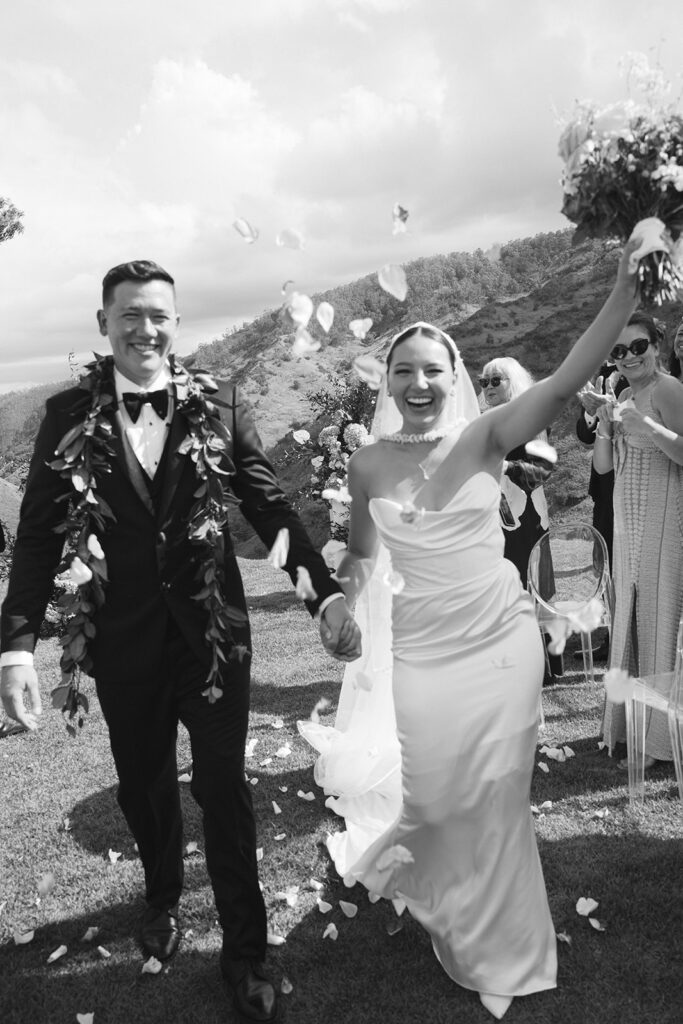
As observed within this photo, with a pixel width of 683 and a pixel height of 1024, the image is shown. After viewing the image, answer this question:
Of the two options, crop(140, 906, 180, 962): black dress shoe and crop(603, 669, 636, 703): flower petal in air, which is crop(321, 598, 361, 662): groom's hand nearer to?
crop(140, 906, 180, 962): black dress shoe

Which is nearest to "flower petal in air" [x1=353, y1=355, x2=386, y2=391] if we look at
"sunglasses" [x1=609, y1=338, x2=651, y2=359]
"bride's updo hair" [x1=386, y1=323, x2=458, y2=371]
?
"bride's updo hair" [x1=386, y1=323, x2=458, y2=371]

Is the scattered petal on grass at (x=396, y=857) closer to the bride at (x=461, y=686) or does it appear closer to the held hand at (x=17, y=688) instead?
the bride at (x=461, y=686)

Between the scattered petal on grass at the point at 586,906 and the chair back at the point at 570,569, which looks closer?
the scattered petal on grass at the point at 586,906

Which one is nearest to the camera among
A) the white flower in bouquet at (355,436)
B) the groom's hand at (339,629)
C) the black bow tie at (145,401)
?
the black bow tie at (145,401)

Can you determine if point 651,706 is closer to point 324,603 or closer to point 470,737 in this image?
point 470,737

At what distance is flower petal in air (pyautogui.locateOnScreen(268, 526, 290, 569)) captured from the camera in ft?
9.72

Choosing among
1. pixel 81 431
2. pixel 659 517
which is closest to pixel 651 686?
pixel 659 517

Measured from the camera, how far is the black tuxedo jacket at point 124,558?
2861 mm

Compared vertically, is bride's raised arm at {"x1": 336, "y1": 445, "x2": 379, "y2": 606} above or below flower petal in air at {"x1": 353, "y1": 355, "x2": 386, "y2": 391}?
below

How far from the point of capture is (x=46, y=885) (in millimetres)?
3834

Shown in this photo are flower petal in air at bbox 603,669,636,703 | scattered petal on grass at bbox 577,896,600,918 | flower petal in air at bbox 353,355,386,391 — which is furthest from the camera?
flower petal in air at bbox 603,669,636,703

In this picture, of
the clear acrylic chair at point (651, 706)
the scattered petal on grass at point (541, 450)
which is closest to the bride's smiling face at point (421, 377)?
the clear acrylic chair at point (651, 706)

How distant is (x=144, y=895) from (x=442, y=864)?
159 centimetres

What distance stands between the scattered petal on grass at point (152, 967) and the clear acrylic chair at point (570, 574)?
2.60 m
